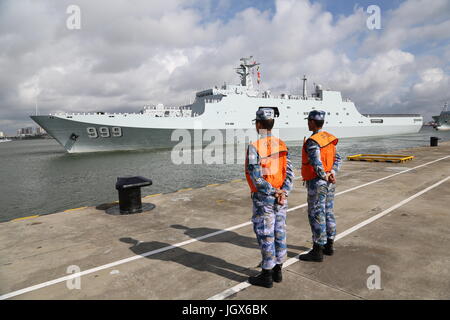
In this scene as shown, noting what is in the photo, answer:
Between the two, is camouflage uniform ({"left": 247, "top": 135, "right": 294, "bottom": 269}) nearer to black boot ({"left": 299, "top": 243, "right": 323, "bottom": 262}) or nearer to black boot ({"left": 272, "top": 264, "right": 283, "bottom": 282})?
black boot ({"left": 272, "top": 264, "right": 283, "bottom": 282})

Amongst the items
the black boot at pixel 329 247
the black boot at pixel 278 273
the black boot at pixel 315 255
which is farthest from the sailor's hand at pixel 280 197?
the black boot at pixel 329 247

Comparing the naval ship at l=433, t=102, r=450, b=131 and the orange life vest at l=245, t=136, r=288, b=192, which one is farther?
the naval ship at l=433, t=102, r=450, b=131

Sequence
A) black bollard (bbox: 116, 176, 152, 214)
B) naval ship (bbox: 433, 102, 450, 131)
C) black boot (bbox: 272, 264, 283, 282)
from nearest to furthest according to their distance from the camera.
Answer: black boot (bbox: 272, 264, 283, 282), black bollard (bbox: 116, 176, 152, 214), naval ship (bbox: 433, 102, 450, 131)

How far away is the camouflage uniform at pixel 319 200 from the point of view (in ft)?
9.93

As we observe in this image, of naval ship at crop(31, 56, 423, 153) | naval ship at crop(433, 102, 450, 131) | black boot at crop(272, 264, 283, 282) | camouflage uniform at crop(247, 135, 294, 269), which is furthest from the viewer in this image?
naval ship at crop(433, 102, 450, 131)

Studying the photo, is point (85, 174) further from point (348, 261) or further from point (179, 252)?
point (348, 261)

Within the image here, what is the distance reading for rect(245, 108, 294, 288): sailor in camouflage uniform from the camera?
2525 mm

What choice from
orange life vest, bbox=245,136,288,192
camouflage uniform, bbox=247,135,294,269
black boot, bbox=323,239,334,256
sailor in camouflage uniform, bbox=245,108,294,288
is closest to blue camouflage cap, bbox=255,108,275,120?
sailor in camouflage uniform, bbox=245,108,294,288

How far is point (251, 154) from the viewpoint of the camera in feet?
8.23

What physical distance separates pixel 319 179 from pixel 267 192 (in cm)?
94

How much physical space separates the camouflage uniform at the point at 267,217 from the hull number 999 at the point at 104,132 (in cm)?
2625

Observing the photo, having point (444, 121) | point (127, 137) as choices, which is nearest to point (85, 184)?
point (127, 137)

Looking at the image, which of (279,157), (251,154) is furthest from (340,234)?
(251,154)

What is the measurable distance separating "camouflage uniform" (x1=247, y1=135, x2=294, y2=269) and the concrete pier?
31 cm
